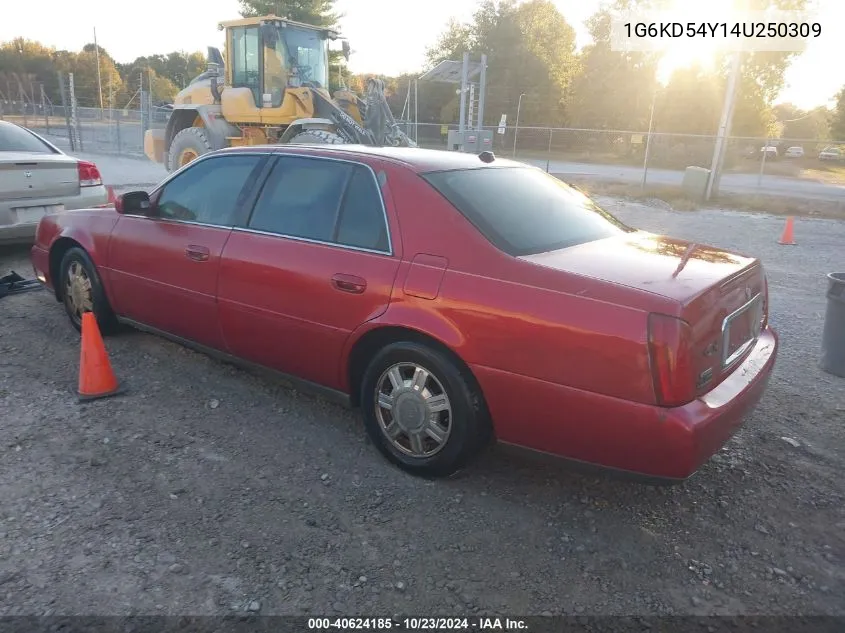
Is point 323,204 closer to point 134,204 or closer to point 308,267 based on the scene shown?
point 308,267

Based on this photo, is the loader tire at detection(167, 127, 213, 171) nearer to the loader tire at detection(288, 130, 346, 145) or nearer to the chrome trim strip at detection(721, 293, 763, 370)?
the loader tire at detection(288, 130, 346, 145)

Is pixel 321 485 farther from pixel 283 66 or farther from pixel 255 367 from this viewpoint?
pixel 283 66

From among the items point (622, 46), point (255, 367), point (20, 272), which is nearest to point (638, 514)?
point (255, 367)

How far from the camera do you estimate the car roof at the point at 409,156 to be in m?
3.57

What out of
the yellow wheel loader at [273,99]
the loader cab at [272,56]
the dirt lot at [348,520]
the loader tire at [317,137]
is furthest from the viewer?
the loader cab at [272,56]

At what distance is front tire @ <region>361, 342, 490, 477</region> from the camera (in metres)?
3.06

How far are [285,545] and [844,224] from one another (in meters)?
15.4

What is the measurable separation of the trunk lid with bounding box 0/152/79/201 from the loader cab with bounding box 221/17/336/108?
625 cm

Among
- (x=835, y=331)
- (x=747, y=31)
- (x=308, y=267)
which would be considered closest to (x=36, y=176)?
(x=308, y=267)

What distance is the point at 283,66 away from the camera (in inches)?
517

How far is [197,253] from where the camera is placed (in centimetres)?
407

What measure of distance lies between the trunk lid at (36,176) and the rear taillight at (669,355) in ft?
21.8

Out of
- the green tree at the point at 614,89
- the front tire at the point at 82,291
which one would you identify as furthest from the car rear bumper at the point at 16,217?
the green tree at the point at 614,89

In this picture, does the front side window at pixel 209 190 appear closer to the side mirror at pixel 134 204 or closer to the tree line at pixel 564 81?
the side mirror at pixel 134 204
